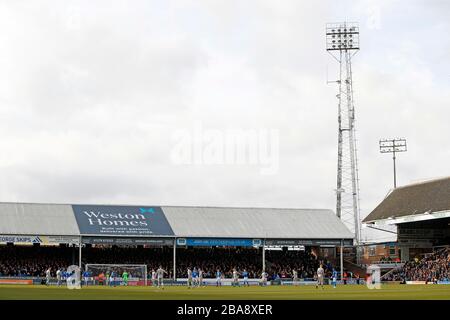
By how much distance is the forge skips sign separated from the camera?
256 ft

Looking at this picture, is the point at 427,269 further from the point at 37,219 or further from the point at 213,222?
the point at 37,219

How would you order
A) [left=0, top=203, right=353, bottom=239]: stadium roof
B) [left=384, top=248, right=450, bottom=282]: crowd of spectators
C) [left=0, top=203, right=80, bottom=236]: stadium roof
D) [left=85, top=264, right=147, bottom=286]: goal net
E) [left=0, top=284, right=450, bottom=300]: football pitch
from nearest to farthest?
[left=0, top=284, right=450, bottom=300]: football pitch
[left=85, top=264, right=147, bottom=286]: goal net
[left=384, top=248, right=450, bottom=282]: crowd of spectators
[left=0, top=203, right=80, bottom=236]: stadium roof
[left=0, top=203, right=353, bottom=239]: stadium roof

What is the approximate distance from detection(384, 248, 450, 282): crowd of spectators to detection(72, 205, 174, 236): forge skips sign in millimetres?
23925

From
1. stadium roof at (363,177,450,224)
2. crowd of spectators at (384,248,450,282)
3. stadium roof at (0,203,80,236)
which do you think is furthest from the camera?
stadium roof at (363,177,450,224)

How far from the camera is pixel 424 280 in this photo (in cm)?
7725

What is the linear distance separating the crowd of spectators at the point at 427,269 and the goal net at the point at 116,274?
26264mm

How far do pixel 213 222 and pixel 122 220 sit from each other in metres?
9.75

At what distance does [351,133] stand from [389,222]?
1067 centimetres

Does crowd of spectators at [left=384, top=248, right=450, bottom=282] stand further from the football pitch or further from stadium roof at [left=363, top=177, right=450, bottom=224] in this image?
the football pitch

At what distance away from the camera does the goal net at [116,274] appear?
2682 inches

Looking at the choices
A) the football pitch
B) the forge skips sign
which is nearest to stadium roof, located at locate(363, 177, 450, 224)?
the forge skips sign

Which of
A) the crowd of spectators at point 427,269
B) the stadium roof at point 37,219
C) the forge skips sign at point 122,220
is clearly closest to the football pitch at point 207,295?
the stadium roof at point 37,219

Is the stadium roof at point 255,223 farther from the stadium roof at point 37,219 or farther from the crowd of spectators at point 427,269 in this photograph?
the stadium roof at point 37,219
